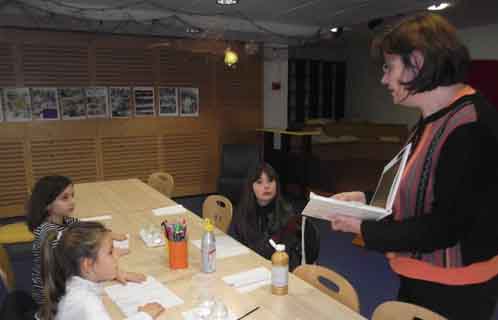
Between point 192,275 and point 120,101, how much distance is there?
12.8 feet

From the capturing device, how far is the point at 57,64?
4.70 metres

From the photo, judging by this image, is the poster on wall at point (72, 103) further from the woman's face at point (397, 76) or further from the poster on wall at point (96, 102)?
the woman's face at point (397, 76)

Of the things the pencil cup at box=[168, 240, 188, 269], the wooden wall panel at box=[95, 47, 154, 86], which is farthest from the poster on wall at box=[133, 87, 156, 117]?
the pencil cup at box=[168, 240, 188, 269]

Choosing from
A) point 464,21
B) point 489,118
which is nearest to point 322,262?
point 489,118

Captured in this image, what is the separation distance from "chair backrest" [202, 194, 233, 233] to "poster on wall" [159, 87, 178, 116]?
2.81m

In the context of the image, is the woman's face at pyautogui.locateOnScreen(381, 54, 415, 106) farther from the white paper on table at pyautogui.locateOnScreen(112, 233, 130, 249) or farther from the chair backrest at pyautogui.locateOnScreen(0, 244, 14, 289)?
the chair backrest at pyautogui.locateOnScreen(0, 244, 14, 289)

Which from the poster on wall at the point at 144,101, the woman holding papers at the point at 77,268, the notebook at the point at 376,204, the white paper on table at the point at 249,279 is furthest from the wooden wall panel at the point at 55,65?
the notebook at the point at 376,204

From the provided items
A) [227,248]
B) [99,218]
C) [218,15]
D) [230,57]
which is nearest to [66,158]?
[230,57]

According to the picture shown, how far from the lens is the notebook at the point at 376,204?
1.24 meters

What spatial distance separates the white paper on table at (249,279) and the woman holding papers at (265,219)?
1.75 ft

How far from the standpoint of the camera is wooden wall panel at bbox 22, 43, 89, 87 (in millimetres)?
4560

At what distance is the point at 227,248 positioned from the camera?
6.64 feet

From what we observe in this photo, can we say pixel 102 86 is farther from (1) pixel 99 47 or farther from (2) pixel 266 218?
(2) pixel 266 218

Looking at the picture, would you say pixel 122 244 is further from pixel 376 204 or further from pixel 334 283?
pixel 376 204
